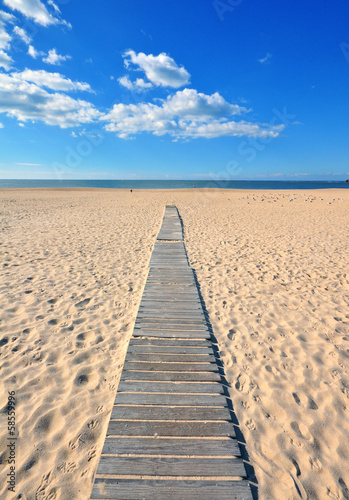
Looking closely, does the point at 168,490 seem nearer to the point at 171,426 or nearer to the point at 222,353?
the point at 171,426

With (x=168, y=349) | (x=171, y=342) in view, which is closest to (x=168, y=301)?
(x=171, y=342)

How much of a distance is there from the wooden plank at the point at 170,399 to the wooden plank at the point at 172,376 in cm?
22

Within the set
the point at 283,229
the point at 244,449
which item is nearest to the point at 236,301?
the point at 244,449

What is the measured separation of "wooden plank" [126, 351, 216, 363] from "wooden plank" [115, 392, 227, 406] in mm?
535

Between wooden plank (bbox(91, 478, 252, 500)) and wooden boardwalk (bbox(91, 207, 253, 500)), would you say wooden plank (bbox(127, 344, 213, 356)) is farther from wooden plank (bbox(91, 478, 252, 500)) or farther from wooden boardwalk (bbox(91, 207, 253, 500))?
wooden plank (bbox(91, 478, 252, 500))

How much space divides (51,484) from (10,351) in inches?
79.0

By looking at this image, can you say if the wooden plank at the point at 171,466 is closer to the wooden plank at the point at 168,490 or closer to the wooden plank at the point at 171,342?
the wooden plank at the point at 168,490

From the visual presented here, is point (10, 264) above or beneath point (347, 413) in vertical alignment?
above

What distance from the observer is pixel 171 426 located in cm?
240

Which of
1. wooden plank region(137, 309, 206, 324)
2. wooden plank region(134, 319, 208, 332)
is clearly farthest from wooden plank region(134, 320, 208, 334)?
wooden plank region(137, 309, 206, 324)

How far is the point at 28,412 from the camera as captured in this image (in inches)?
102

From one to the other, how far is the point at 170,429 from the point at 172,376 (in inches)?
25.7

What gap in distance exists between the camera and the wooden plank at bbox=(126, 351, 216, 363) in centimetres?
325

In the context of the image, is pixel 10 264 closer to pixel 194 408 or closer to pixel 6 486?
pixel 6 486
